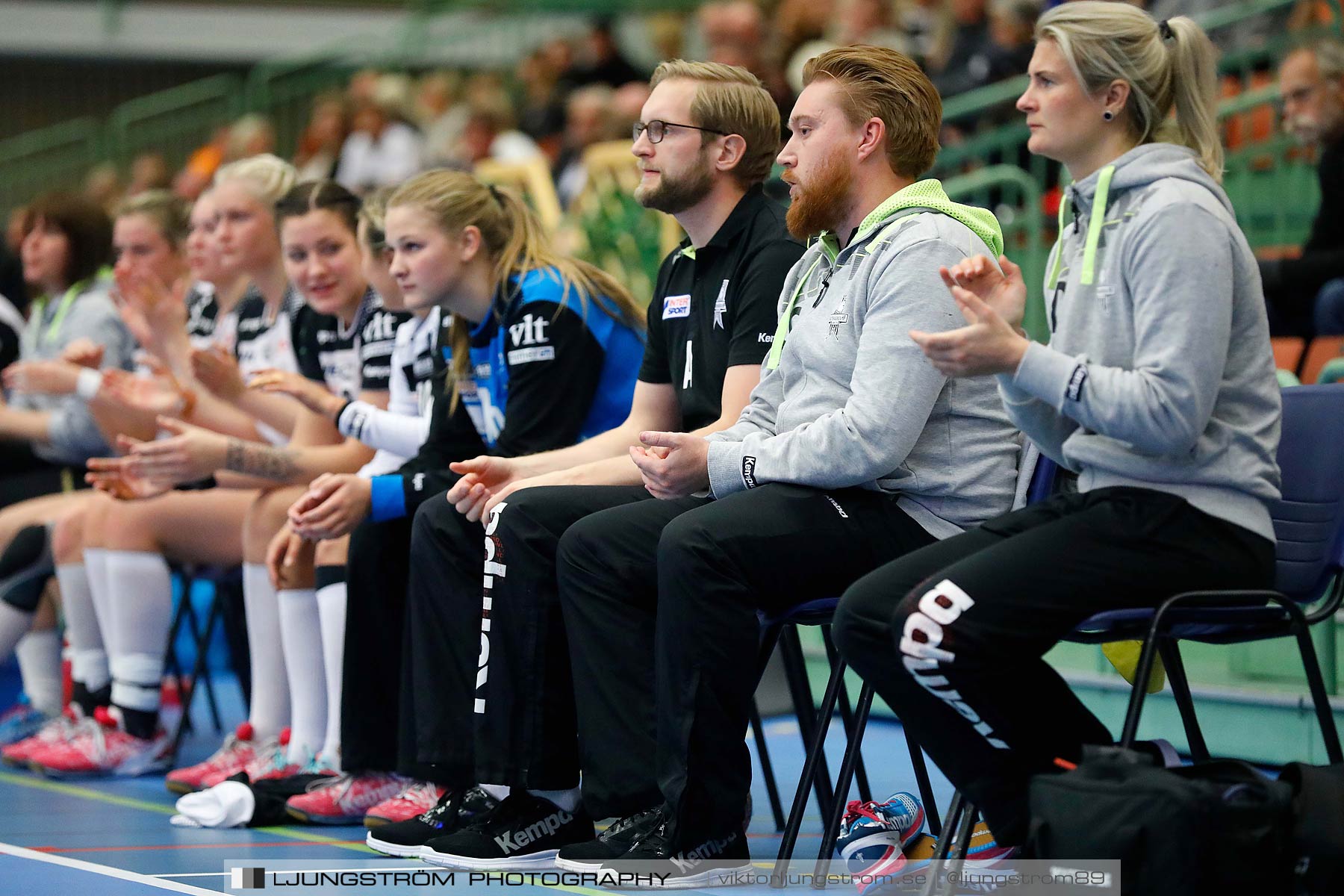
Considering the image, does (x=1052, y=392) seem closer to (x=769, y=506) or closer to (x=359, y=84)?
(x=769, y=506)

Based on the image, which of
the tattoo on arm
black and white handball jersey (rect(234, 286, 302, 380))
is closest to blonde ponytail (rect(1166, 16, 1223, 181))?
the tattoo on arm

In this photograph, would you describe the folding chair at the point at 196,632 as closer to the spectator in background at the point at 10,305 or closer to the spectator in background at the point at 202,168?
the spectator in background at the point at 10,305

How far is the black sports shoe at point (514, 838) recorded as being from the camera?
3242mm

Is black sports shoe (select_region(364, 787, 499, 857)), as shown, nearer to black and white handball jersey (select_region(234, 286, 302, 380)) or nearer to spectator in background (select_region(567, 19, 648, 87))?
black and white handball jersey (select_region(234, 286, 302, 380))

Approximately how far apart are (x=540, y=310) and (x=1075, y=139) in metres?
1.43

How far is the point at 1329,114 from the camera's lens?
5.06 meters

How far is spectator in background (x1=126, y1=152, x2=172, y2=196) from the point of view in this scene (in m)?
9.91

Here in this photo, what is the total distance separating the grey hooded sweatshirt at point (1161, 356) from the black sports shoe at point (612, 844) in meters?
1.02

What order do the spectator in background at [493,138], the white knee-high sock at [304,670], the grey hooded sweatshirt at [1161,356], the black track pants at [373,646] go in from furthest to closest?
the spectator in background at [493,138] → the white knee-high sock at [304,670] → the black track pants at [373,646] → the grey hooded sweatshirt at [1161,356]

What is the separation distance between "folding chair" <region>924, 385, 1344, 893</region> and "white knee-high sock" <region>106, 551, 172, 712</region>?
2.73m

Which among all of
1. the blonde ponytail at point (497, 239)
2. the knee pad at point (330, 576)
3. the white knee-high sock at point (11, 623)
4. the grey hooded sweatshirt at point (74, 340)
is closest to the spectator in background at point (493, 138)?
the grey hooded sweatshirt at point (74, 340)

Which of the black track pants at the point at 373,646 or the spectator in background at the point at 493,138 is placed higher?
A: the spectator in background at the point at 493,138

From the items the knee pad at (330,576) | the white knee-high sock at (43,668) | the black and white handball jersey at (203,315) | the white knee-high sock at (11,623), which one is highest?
the black and white handball jersey at (203,315)

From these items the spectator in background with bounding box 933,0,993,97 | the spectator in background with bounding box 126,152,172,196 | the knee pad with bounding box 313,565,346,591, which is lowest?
the knee pad with bounding box 313,565,346,591
